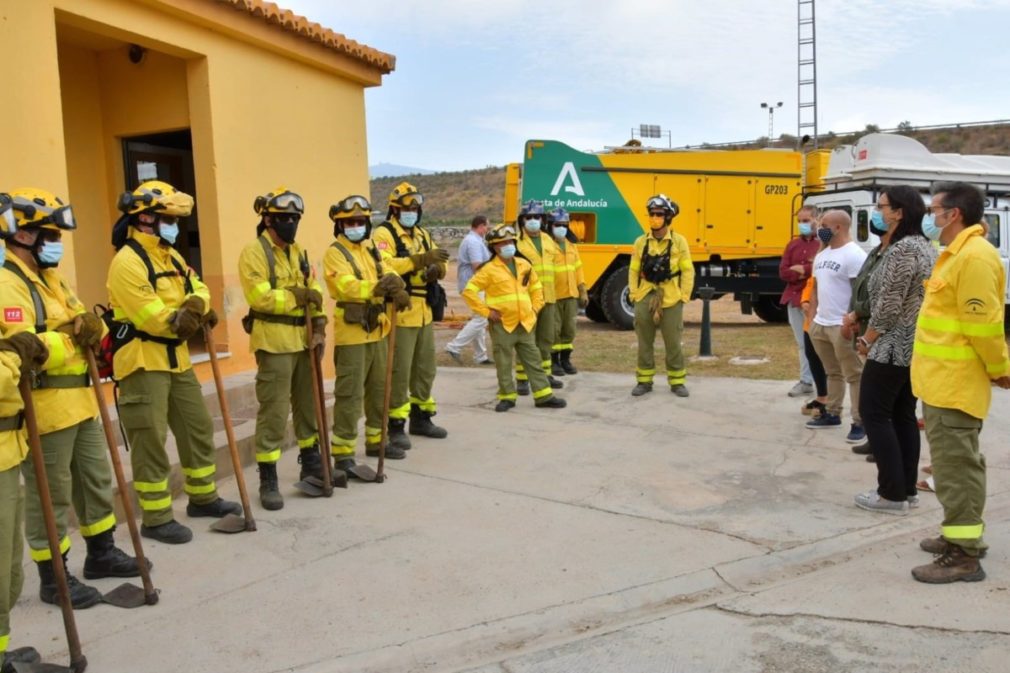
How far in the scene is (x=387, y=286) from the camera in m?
5.76

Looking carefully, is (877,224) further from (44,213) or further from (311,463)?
(44,213)

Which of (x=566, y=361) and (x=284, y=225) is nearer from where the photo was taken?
(x=284, y=225)

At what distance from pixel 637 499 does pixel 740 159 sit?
10.3m

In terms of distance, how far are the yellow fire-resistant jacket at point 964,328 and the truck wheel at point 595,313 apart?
1065cm

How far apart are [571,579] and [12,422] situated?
2553 millimetres

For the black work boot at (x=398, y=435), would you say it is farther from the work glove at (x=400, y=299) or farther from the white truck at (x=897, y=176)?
the white truck at (x=897, y=176)

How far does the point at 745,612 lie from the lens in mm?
3879

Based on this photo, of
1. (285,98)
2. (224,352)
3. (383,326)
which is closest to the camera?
(383,326)

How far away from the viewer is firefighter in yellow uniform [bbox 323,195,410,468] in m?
5.76

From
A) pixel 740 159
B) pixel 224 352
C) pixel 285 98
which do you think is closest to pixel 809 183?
pixel 740 159

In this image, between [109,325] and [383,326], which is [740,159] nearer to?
[383,326]

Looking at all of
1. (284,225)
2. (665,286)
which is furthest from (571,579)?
(665,286)

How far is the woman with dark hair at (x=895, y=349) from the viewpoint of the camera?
4.92 m

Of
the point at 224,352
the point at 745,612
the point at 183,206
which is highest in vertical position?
the point at 183,206
